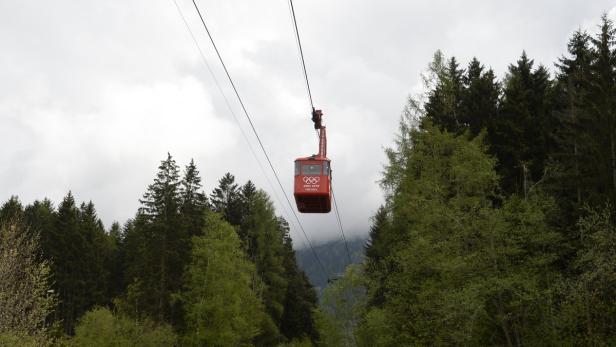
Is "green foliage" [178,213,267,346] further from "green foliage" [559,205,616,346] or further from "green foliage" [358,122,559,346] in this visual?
"green foliage" [559,205,616,346]

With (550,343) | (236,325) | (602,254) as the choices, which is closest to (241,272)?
(236,325)

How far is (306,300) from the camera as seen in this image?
2630 inches

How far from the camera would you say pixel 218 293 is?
39844mm

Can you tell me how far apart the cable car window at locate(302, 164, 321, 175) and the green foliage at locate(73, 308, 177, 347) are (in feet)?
55.4

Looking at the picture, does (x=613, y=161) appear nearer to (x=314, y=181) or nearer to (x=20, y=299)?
(x=314, y=181)

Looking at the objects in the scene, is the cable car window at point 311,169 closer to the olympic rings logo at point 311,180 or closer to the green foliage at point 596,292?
the olympic rings logo at point 311,180

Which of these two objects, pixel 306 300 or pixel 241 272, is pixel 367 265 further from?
pixel 306 300

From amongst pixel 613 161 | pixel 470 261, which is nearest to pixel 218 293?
pixel 470 261

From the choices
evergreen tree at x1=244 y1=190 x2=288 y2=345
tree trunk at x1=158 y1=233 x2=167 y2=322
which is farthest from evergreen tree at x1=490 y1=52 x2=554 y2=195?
evergreen tree at x1=244 y1=190 x2=288 y2=345

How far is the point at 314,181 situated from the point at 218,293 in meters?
20.2

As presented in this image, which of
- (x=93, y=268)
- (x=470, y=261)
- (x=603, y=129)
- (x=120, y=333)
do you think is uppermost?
(x=603, y=129)

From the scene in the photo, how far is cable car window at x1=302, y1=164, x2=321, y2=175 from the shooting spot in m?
23.0

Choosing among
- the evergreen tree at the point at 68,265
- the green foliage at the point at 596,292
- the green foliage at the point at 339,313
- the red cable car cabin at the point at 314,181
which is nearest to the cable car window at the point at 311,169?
the red cable car cabin at the point at 314,181

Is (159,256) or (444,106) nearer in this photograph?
(444,106)
